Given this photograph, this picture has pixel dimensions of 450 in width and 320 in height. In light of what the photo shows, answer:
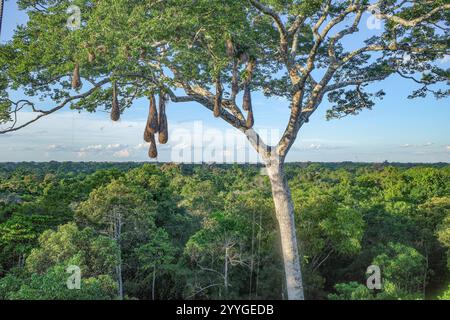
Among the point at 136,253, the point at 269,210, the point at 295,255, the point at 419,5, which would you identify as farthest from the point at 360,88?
the point at 136,253

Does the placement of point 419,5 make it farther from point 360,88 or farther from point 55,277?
point 55,277

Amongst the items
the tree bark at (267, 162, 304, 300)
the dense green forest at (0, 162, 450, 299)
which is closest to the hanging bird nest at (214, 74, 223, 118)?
the tree bark at (267, 162, 304, 300)

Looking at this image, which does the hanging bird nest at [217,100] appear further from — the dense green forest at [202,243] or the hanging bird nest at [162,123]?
the dense green forest at [202,243]

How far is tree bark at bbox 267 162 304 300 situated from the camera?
9008 millimetres

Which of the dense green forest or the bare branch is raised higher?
the bare branch

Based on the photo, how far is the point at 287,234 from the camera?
912 centimetres

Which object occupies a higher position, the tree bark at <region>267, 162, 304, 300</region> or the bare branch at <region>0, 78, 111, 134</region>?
the bare branch at <region>0, 78, 111, 134</region>

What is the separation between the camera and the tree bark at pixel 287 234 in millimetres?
9008

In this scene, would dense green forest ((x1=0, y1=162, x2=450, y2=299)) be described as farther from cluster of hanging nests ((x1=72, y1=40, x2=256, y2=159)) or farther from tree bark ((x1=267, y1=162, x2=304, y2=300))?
cluster of hanging nests ((x1=72, y1=40, x2=256, y2=159))

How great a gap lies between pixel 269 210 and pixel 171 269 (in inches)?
193

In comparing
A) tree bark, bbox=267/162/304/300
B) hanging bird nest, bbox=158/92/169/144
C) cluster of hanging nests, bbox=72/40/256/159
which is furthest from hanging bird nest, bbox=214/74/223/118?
tree bark, bbox=267/162/304/300

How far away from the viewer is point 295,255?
909cm

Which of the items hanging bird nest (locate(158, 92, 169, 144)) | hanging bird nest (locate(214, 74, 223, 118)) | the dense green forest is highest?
hanging bird nest (locate(214, 74, 223, 118))

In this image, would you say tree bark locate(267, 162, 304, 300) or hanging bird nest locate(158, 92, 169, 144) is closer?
hanging bird nest locate(158, 92, 169, 144)
